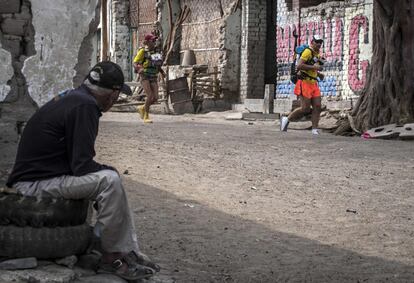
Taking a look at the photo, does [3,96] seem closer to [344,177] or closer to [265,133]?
[344,177]

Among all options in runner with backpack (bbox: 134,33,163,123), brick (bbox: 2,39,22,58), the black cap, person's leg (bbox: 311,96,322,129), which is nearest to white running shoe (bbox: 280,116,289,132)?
person's leg (bbox: 311,96,322,129)

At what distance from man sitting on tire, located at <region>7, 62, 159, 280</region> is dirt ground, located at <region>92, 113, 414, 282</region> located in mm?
519

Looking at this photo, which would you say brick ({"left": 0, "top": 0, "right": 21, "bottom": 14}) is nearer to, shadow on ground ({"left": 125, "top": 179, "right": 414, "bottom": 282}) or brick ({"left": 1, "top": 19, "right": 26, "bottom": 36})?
brick ({"left": 1, "top": 19, "right": 26, "bottom": 36})

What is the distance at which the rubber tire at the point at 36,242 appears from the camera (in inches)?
200

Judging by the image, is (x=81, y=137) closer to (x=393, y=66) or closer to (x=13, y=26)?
(x=13, y=26)

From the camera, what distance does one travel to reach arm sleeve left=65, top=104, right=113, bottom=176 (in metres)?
4.96

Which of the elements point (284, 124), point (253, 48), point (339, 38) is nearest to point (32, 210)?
point (284, 124)

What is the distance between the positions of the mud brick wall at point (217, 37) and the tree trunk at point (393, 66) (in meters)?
9.10

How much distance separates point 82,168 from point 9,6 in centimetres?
182

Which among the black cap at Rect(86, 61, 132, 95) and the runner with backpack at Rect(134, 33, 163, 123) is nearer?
the black cap at Rect(86, 61, 132, 95)

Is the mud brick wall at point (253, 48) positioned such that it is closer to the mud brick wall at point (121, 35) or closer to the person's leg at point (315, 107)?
the person's leg at point (315, 107)

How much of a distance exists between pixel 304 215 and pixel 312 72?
676cm

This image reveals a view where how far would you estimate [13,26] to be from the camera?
625cm

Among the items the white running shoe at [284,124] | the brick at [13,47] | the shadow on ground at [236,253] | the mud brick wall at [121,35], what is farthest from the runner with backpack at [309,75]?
the mud brick wall at [121,35]
